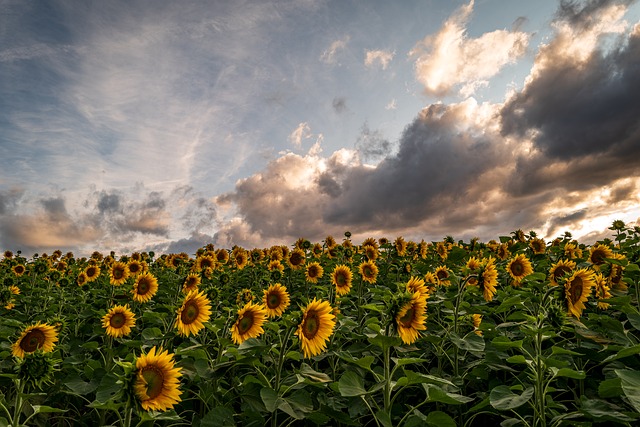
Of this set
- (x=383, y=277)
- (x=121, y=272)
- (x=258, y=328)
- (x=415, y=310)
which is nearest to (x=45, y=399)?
(x=258, y=328)

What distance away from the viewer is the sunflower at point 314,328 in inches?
156

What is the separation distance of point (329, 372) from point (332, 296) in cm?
203

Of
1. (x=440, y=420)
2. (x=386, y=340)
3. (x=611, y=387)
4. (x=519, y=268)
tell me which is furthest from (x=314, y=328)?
(x=519, y=268)

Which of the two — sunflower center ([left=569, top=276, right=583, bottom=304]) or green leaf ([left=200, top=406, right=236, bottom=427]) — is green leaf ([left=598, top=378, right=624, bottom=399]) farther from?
green leaf ([left=200, top=406, right=236, bottom=427])

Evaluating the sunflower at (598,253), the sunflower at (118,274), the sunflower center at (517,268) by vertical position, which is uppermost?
the sunflower at (118,274)

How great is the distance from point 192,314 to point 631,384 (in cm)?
453

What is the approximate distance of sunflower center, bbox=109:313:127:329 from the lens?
625cm

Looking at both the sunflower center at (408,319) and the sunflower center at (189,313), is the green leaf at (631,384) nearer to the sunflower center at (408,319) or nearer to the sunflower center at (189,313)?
the sunflower center at (408,319)

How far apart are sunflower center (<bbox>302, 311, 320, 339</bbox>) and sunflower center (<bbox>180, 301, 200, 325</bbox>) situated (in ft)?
6.36

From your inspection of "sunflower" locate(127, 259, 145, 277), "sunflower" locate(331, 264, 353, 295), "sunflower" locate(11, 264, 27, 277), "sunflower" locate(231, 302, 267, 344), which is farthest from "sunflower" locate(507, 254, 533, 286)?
"sunflower" locate(11, 264, 27, 277)

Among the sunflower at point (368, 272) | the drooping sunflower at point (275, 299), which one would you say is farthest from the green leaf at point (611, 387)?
the sunflower at point (368, 272)

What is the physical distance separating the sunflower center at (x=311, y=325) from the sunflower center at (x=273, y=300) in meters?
1.58

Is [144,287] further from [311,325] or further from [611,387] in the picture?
[611,387]

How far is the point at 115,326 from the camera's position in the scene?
20.5 ft
